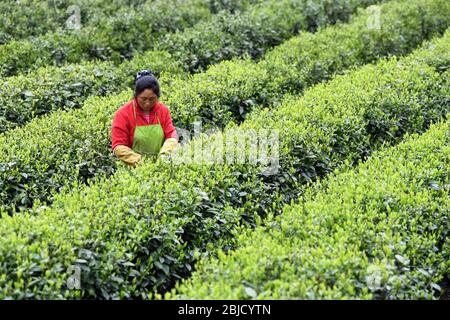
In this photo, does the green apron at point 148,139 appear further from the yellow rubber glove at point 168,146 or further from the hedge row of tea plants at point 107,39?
the hedge row of tea plants at point 107,39

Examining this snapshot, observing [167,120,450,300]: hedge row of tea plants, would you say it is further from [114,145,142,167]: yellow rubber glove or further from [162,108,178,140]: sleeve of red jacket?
[162,108,178,140]: sleeve of red jacket

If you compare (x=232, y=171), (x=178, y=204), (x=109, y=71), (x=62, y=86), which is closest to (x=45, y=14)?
(x=109, y=71)

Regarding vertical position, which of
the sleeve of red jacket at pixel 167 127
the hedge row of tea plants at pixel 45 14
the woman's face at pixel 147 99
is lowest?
the sleeve of red jacket at pixel 167 127

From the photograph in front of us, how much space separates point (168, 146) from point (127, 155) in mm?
453

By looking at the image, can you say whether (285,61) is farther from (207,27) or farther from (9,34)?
(9,34)

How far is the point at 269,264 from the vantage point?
4699mm

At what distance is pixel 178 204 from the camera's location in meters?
5.66

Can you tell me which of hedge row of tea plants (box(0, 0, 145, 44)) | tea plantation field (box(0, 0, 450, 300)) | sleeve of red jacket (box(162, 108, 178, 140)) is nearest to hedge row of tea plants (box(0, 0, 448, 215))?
tea plantation field (box(0, 0, 450, 300))

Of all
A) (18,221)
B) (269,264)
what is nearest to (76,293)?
(18,221)

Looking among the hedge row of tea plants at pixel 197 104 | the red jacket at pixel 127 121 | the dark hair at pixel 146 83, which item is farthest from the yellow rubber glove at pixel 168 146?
the hedge row of tea plants at pixel 197 104

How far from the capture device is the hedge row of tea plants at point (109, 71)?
8586 millimetres

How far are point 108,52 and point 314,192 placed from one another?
681cm

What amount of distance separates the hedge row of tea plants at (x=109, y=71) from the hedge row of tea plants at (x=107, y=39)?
840 millimetres

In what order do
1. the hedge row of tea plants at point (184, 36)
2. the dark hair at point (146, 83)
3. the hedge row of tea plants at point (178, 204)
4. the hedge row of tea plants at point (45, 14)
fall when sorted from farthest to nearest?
the hedge row of tea plants at point (45, 14)
the hedge row of tea plants at point (184, 36)
the dark hair at point (146, 83)
the hedge row of tea plants at point (178, 204)
